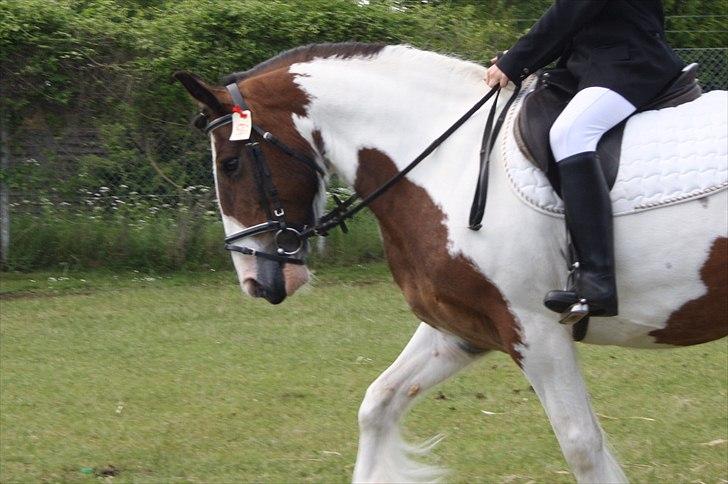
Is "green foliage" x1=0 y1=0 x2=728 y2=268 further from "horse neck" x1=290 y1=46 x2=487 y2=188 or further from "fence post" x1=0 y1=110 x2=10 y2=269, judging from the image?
"horse neck" x1=290 y1=46 x2=487 y2=188

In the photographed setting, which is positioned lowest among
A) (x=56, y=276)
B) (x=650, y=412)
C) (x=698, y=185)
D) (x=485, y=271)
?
(x=56, y=276)

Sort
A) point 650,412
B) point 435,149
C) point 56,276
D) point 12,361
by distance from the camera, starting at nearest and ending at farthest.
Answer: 1. point 435,149
2. point 650,412
3. point 12,361
4. point 56,276

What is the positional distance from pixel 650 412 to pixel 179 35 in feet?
22.1

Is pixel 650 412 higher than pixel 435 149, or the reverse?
pixel 435 149

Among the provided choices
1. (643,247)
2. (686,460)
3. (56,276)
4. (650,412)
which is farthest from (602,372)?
(56,276)

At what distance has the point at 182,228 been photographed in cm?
1222

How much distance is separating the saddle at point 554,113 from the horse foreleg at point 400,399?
1.00 metres

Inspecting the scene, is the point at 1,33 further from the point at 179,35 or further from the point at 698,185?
the point at 698,185

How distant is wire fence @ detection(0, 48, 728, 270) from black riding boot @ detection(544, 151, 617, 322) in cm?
796

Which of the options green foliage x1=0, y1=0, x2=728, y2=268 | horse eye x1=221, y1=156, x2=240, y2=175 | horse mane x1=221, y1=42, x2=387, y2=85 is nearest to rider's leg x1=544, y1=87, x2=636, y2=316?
horse mane x1=221, y1=42, x2=387, y2=85

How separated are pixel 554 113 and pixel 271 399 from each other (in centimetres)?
347

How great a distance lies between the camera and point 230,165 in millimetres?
4812

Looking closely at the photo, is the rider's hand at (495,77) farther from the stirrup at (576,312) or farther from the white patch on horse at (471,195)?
the stirrup at (576,312)

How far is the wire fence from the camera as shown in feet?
38.8
